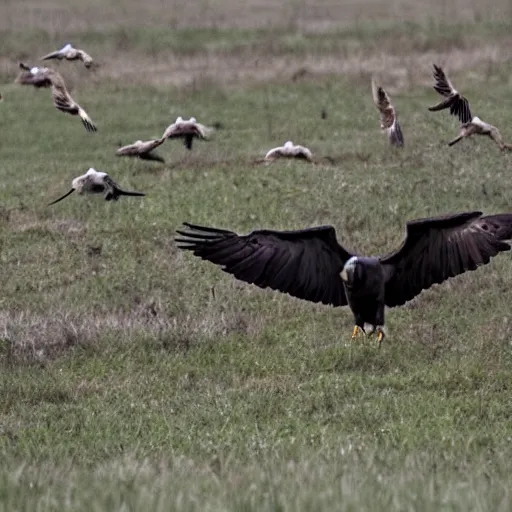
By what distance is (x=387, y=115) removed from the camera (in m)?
17.2

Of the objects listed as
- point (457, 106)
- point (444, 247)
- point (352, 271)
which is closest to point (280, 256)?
point (352, 271)

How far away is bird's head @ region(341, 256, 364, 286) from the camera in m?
9.91

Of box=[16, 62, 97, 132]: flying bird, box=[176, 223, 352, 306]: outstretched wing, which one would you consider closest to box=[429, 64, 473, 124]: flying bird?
box=[16, 62, 97, 132]: flying bird

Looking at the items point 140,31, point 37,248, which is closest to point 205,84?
point 140,31

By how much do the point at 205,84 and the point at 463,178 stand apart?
10.7 meters

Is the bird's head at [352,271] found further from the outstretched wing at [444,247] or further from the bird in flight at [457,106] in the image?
the bird in flight at [457,106]

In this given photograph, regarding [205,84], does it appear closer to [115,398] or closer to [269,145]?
[269,145]

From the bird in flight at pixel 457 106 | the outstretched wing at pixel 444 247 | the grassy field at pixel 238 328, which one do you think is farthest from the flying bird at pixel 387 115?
the outstretched wing at pixel 444 247

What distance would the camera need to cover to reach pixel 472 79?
26312mm

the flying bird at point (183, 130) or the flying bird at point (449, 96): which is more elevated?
the flying bird at point (449, 96)

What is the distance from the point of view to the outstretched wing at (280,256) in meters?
9.52

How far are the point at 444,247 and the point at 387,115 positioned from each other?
734cm

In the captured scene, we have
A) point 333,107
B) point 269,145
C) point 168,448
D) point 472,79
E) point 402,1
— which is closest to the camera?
point 168,448

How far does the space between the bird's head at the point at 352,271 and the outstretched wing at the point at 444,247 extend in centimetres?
36
